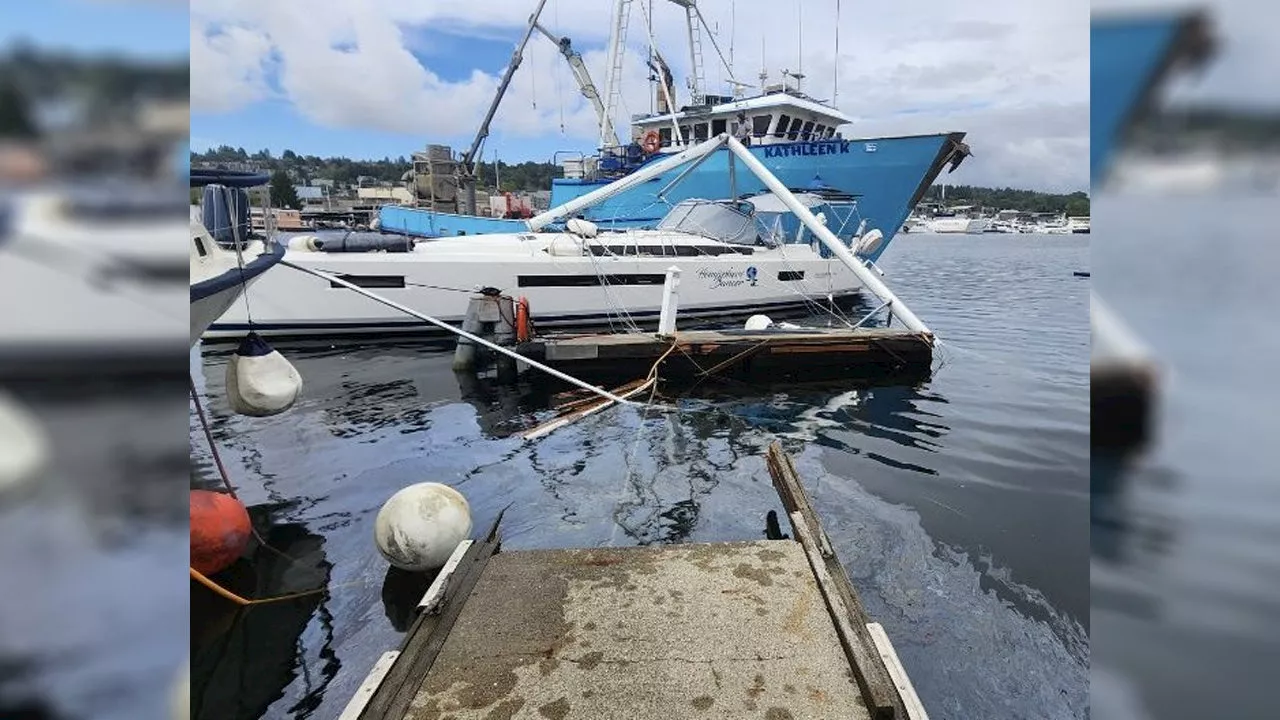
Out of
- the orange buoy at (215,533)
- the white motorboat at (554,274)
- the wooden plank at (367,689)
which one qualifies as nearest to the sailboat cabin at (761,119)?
the white motorboat at (554,274)

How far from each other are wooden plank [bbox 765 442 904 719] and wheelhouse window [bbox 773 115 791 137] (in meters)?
22.6

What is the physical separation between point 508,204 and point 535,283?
27.5 metres

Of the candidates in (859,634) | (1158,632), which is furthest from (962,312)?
(1158,632)

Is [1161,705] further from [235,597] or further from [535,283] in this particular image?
[535,283]

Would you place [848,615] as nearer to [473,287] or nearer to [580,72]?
[473,287]

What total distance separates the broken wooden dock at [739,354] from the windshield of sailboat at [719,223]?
24.8ft

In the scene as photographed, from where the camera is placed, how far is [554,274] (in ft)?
56.2

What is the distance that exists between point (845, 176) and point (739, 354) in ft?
41.1

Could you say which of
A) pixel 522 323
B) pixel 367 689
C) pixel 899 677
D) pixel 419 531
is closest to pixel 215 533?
pixel 419 531

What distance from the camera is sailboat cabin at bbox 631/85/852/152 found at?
2619 centimetres

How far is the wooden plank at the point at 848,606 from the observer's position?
3.40 meters

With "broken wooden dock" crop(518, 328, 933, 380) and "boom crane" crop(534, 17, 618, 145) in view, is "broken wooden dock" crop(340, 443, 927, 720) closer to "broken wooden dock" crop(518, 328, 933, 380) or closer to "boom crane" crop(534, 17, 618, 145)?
"broken wooden dock" crop(518, 328, 933, 380)

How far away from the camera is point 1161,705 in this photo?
1048mm

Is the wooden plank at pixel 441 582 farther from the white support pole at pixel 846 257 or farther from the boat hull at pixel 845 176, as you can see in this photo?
the boat hull at pixel 845 176
